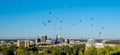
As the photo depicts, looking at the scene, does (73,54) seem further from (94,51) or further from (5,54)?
(94,51)

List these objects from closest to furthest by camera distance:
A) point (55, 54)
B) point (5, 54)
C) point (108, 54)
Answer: point (108, 54) → point (55, 54) → point (5, 54)

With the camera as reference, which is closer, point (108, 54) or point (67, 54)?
point (108, 54)

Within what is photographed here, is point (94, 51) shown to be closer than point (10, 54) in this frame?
Yes

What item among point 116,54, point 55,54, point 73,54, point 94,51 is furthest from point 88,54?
point 73,54

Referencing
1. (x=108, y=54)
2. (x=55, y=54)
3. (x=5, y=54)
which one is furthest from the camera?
(x=5, y=54)

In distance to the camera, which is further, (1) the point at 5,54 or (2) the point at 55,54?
(1) the point at 5,54

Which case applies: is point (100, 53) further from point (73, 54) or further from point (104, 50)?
point (73, 54)

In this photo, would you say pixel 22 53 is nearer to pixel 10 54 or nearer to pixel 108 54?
pixel 10 54

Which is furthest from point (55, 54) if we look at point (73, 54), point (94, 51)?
point (94, 51)
